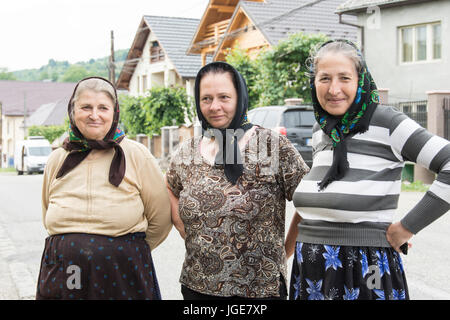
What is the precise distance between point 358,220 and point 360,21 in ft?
69.6

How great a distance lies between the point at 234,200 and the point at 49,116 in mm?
70360

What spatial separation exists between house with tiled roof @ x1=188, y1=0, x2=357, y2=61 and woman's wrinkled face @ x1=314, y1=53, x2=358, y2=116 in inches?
967

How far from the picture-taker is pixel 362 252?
8.16ft

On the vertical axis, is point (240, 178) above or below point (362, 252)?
above

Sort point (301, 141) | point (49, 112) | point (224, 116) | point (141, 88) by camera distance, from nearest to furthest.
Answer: point (224, 116)
point (301, 141)
point (141, 88)
point (49, 112)

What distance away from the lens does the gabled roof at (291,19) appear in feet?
92.3

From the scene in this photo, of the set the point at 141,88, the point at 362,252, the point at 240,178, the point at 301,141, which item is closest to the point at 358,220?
the point at 362,252

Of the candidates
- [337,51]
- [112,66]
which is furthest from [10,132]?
[337,51]

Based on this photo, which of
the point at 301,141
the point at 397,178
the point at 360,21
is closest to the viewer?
the point at 397,178

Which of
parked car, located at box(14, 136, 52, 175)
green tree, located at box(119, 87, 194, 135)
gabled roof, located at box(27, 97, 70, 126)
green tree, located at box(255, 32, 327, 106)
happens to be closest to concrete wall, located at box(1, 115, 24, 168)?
gabled roof, located at box(27, 97, 70, 126)

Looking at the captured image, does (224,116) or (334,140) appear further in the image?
(224,116)

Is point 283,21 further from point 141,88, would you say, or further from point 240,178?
point 240,178

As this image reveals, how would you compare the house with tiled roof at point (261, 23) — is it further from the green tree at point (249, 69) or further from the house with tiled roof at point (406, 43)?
the house with tiled roof at point (406, 43)
